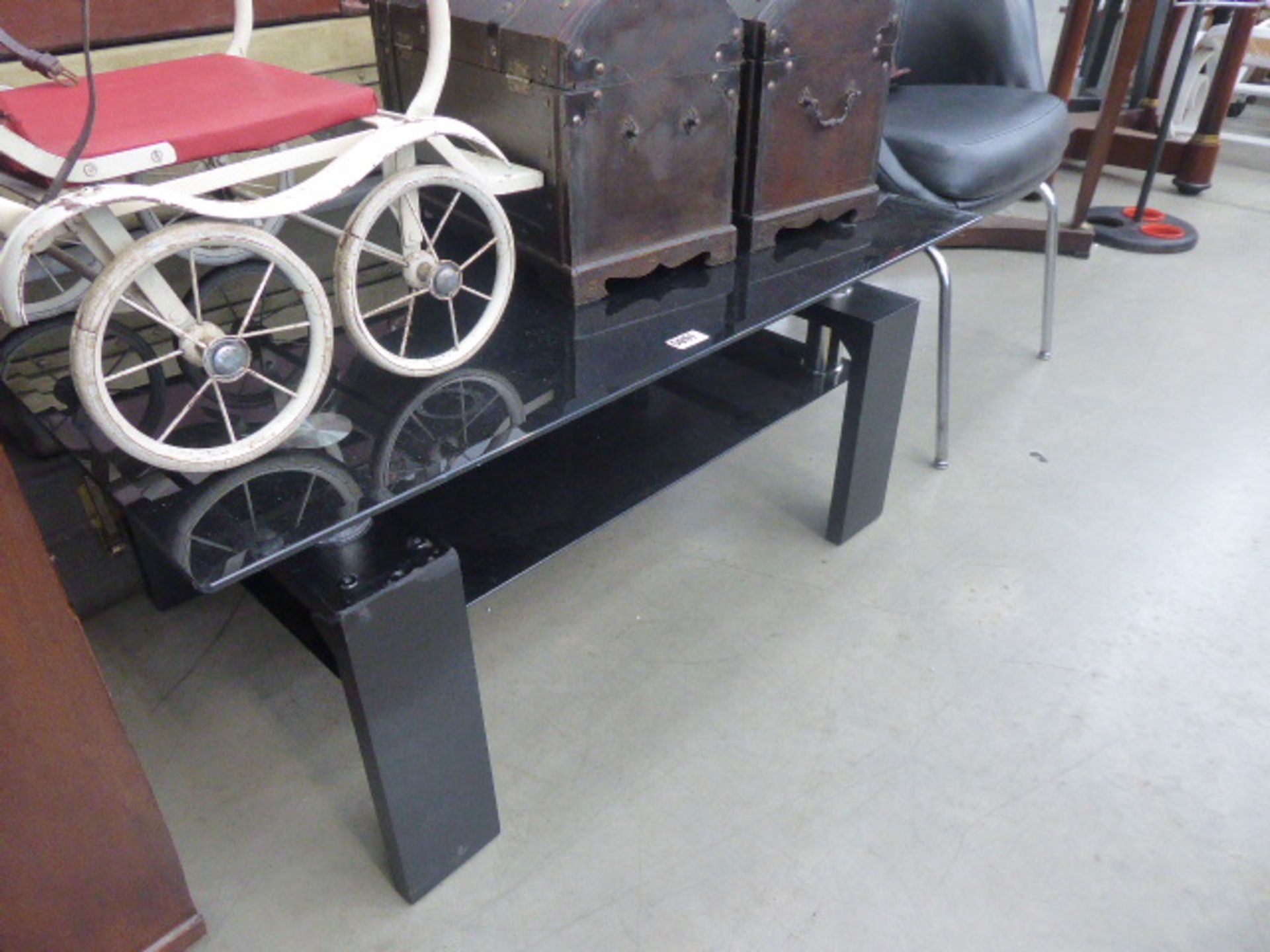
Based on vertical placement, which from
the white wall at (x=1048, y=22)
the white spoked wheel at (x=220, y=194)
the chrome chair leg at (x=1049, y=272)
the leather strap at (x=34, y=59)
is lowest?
the chrome chair leg at (x=1049, y=272)

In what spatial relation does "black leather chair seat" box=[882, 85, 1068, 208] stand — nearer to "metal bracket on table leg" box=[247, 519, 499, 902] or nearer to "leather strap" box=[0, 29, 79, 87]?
"metal bracket on table leg" box=[247, 519, 499, 902]

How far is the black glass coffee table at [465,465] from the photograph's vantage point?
27.9 inches

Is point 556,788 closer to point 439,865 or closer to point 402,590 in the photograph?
point 439,865

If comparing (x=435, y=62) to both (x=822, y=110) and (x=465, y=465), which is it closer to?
(x=465, y=465)

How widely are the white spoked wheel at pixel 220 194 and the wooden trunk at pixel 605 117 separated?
0.23 meters

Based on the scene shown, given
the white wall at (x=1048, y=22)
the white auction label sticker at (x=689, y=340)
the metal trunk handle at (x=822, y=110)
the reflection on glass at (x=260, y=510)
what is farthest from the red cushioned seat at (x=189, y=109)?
the white wall at (x=1048, y=22)

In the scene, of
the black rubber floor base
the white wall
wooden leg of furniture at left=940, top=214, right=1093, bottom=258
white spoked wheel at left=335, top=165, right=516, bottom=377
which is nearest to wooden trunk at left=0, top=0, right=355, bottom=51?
white spoked wheel at left=335, top=165, right=516, bottom=377

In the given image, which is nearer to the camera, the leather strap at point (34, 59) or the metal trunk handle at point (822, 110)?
the leather strap at point (34, 59)

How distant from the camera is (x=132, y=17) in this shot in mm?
1118

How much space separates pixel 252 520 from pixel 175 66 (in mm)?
510

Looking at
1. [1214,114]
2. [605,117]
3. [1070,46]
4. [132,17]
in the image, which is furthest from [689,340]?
[1214,114]

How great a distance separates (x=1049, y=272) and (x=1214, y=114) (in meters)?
1.41

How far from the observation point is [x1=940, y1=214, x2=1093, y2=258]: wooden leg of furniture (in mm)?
2312

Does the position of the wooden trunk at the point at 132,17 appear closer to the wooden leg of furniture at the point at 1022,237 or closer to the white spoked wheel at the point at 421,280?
the white spoked wheel at the point at 421,280
